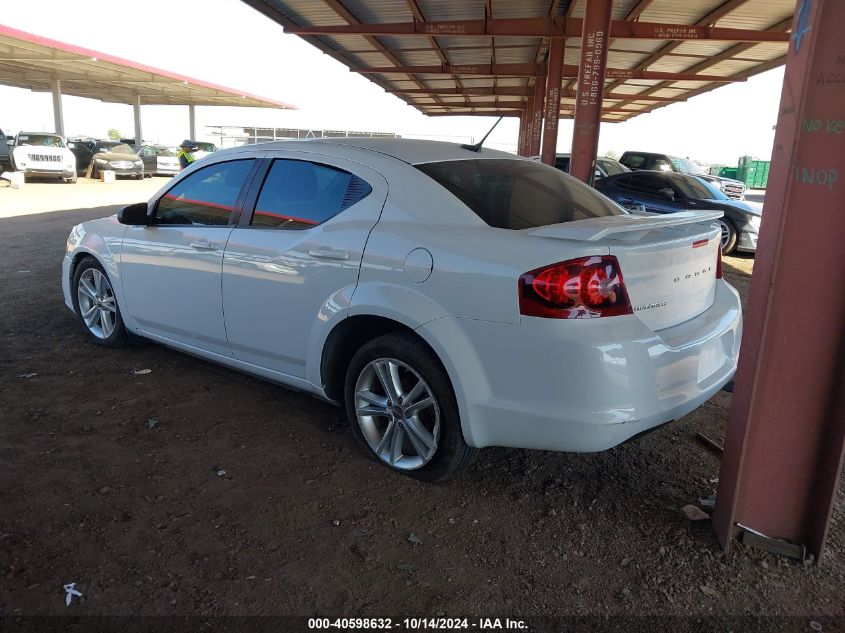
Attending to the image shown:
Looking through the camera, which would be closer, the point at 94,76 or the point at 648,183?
the point at 648,183

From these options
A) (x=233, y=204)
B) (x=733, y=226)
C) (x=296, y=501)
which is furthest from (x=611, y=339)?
(x=733, y=226)

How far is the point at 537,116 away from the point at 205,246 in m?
22.1

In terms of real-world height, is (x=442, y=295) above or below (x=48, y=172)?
A: above

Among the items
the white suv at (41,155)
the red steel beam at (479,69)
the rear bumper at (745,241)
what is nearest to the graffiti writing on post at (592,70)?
the rear bumper at (745,241)

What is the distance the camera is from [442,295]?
2760 mm

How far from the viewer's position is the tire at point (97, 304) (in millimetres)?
4844

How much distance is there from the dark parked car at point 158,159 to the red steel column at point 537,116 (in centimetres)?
1654

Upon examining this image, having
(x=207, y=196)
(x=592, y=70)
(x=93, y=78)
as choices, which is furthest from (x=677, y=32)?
(x=93, y=78)

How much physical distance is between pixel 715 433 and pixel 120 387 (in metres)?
3.75

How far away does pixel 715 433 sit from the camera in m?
3.74

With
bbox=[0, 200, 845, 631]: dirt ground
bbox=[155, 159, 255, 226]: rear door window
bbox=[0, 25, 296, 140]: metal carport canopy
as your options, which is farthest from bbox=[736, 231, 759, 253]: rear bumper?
bbox=[0, 25, 296, 140]: metal carport canopy

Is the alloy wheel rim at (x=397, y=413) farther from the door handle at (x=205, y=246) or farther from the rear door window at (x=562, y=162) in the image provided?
the rear door window at (x=562, y=162)

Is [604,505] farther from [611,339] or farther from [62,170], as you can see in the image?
[62,170]

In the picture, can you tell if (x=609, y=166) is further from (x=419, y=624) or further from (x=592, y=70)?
(x=419, y=624)
